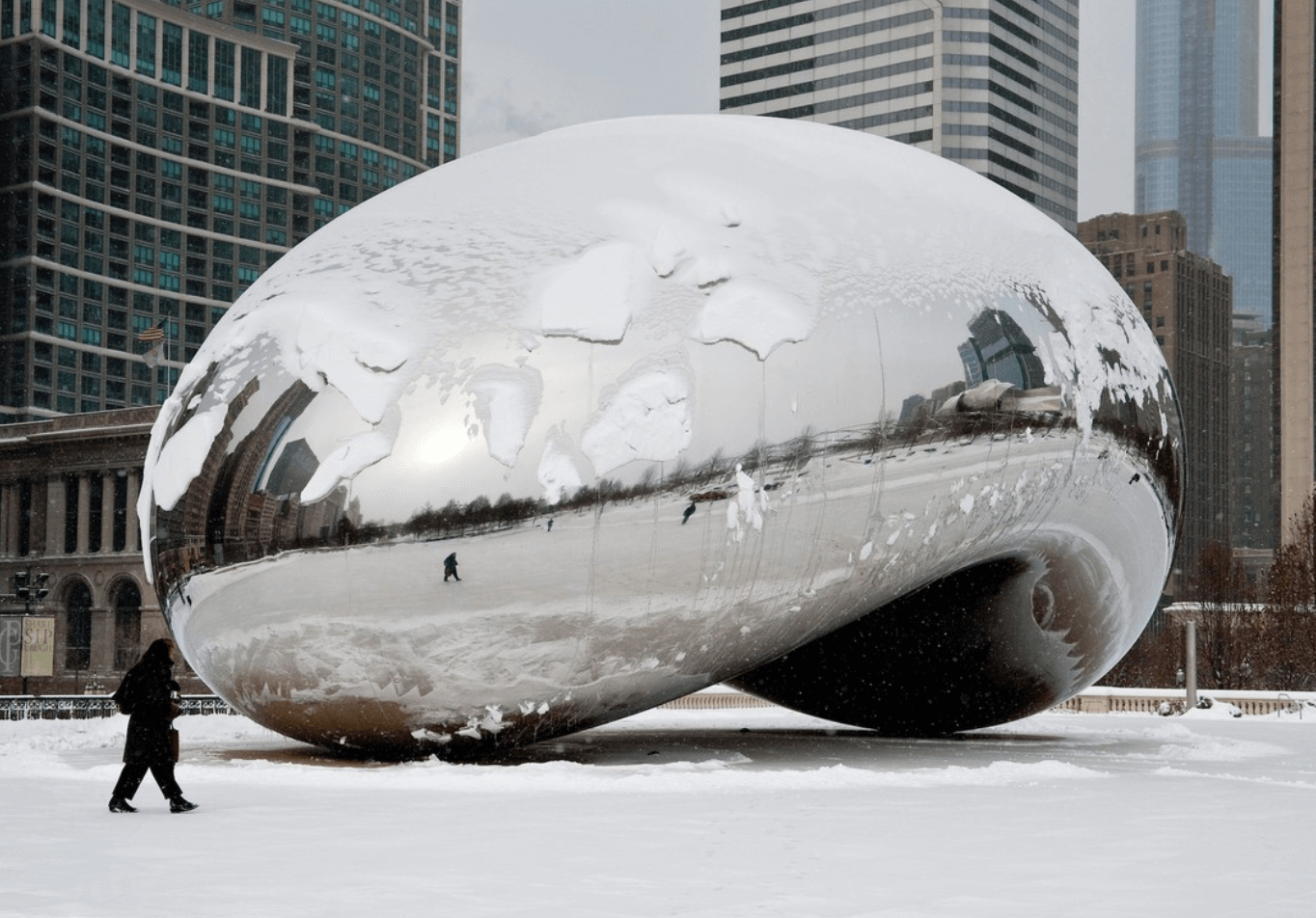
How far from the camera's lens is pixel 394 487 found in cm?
1375

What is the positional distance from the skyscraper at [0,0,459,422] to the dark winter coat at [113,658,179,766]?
114 meters

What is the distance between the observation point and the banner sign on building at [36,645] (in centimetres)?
3400

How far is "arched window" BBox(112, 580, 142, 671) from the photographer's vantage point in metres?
88.7

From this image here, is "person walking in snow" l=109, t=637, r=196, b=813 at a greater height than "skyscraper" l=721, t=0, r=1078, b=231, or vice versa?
"skyscraper" l=721, t=0, r=1078, b=231

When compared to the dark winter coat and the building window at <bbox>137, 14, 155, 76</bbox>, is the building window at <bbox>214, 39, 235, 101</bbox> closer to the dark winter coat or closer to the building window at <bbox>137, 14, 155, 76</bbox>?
the building window at <bbox>137, 14, 155, 76</bbox>

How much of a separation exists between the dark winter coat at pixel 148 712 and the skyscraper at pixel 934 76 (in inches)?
→ 5622

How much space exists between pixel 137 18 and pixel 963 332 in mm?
132359

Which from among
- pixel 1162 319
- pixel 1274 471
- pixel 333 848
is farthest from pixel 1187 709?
pixel 1162 319

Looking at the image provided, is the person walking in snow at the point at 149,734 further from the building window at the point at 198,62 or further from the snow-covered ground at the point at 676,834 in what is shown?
the building window at the point at 198,62

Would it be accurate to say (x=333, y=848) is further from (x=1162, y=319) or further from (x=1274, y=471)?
(x=1162, y=319)

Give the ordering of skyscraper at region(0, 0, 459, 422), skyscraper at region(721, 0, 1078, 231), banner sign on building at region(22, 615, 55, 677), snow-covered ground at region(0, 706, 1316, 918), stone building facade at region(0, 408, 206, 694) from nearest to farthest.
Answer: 1. snow-covered ground at region(0, 706, 1316, 918)
2. banner sign on building at region(22, 615, 55, 677)
3. stone building facade at region(0, 408, 206, 694)
4. skyscraper at region(0, 0, 459, 422)
5. skyscraper at region(721, 0, 1078, 231)

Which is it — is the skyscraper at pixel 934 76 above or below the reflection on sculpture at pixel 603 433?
above

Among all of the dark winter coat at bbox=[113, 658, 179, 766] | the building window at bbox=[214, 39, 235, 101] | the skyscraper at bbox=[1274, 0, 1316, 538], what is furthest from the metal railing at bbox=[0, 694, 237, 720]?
the building window at bbox=[214, 39, 235, 101]

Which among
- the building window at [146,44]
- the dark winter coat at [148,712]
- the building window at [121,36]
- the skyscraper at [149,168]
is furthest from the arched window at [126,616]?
the dark winter coat at [148,712]
